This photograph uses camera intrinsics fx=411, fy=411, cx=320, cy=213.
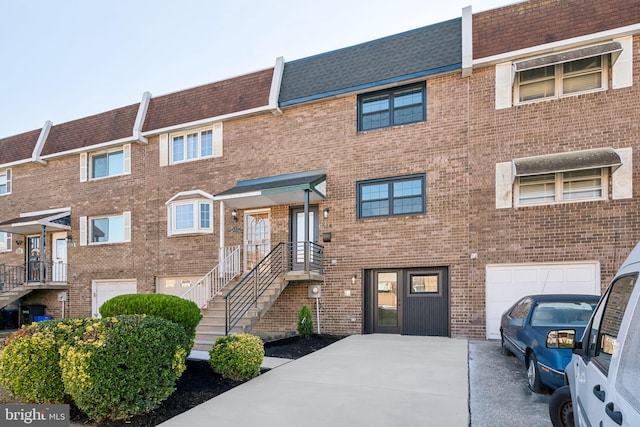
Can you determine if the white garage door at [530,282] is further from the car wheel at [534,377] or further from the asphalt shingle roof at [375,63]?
the asphalt shingle roof at [375,63]

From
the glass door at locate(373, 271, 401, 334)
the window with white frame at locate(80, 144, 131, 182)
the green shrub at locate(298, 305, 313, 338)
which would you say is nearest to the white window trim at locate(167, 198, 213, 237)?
the window with white frame at locate(80, 144, 131, 182)

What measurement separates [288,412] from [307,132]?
895cm

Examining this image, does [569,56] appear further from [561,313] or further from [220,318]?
[220,318]

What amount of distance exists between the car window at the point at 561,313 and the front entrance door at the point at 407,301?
14.3 feet

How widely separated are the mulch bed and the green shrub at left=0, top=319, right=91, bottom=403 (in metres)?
0.42

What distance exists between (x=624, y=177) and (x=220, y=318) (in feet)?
32.3

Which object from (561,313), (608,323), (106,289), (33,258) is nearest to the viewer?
(608,323)

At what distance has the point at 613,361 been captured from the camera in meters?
2.30

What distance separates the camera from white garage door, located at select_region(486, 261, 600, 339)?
9.42 meters

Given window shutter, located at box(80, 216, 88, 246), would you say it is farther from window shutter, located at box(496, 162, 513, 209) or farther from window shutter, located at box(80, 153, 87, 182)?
window shutter, located at box(496, 162, 513, 209)

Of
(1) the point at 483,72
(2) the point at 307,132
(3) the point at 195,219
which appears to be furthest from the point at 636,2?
(3) the point at 195,219

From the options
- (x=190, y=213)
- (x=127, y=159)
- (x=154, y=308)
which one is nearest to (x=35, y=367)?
(x=154, y=308)

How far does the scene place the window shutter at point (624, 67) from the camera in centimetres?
923

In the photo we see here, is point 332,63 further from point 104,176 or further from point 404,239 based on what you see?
point 104,176
